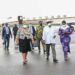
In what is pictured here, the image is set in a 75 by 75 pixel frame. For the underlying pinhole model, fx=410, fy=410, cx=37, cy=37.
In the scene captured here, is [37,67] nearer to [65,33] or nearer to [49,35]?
[49,35]

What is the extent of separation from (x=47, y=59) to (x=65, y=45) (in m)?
0.94

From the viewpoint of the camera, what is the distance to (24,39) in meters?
15.4

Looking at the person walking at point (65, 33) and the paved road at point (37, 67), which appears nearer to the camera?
the paved road at point (37, 67)

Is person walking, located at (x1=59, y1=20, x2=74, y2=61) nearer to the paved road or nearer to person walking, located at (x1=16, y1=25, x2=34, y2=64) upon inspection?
the paved road

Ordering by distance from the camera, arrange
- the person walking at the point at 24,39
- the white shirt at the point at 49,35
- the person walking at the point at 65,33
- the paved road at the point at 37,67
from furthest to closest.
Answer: the person walking at the point at 65,33, the white shirt at the point at 49,35, the person walking at the point at 24,39, the paved road at the point at 37,67

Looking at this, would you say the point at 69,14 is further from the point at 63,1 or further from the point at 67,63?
the point at 67,63

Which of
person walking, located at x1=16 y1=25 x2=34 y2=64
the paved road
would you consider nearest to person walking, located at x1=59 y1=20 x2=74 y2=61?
the paved road

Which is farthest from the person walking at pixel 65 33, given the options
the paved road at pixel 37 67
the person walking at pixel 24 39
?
the person walking at pixel 24 39

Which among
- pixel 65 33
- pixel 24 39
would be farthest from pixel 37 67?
pixel 65 33

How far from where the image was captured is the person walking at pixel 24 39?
15234 mm

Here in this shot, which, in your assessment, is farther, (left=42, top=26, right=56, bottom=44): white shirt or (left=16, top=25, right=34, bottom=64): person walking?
(left=42, top=26, right=56, bottom=44): white shirt

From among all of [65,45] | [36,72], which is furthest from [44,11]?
[36,72]

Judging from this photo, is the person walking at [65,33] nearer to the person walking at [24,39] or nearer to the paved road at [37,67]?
the paved road at [37,67]

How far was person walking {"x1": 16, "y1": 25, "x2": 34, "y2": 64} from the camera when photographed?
15234 mm
